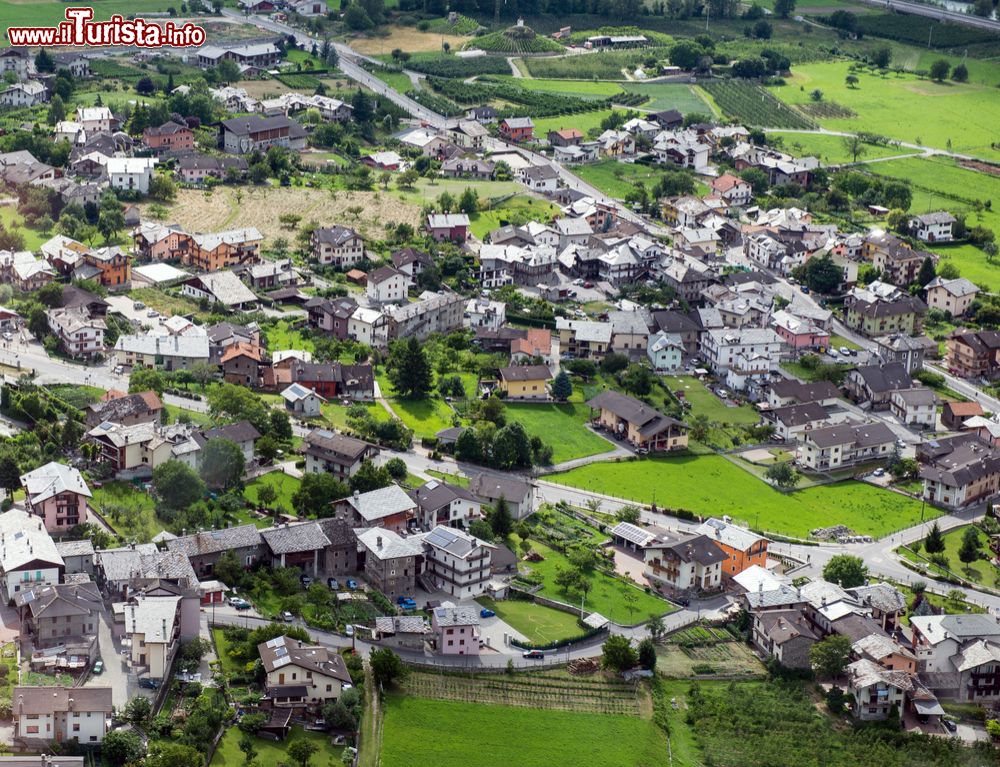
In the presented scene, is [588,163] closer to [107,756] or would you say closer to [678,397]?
[678,397]

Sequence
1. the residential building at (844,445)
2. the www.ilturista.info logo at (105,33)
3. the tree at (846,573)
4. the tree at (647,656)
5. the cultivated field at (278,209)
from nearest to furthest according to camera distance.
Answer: the tree at (647,656) < the tree at (846,573) < the residential building at (844,445) < the cultivated field at (278,209) < the www.ilturista.info logo at (105,33)

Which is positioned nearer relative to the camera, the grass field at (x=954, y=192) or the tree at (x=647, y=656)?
the tree at (x=647, y=656)

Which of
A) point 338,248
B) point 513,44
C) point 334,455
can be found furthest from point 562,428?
point 513,44

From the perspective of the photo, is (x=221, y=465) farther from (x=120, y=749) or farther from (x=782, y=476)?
(x=782, y=476)

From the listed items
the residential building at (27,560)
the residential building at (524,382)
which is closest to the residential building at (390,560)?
the residential building at (27,560)

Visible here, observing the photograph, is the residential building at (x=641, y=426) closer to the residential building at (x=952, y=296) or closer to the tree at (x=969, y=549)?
the tree at (x=969, y=549)

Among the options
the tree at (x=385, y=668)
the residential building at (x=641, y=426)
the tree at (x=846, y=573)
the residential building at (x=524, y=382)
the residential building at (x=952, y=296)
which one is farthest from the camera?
the residential building at (x=952, y=296)

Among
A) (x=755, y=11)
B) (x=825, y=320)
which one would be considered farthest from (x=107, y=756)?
(x=755, y=11)
